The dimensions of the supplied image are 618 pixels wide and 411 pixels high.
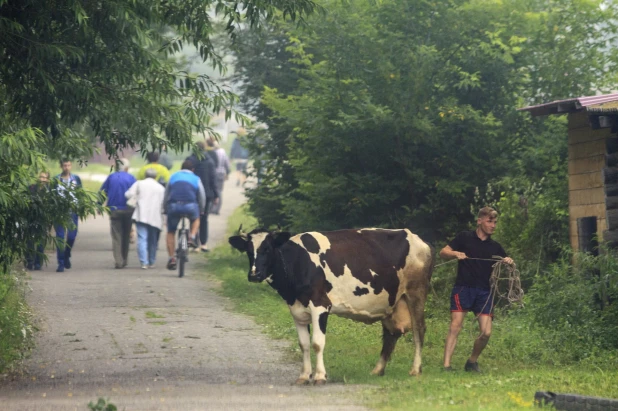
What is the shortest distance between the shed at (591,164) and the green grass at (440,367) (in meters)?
1.72

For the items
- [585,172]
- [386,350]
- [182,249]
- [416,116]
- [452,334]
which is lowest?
[386,350]

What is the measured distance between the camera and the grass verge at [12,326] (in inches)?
533

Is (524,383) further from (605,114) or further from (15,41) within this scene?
(15,41)

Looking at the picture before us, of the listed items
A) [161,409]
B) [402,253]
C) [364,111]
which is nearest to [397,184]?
[364,111]

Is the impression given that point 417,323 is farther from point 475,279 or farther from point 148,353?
point 148,353

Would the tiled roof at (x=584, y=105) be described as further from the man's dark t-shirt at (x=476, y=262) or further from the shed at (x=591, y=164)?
the man's dark t-shirt at (x=476, y=262)

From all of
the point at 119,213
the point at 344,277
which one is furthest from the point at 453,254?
the point at 119,213

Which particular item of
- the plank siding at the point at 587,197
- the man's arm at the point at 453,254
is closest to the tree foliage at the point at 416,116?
the plank siding at the point at 587,197

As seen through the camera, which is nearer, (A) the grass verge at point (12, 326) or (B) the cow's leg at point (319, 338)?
(B) the cow's leg at point (319, 338)

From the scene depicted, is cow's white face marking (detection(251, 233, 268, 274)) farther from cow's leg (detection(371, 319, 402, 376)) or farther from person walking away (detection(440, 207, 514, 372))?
person walking away (detection(440, 207, 514, 372))

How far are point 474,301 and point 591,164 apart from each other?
179 inches

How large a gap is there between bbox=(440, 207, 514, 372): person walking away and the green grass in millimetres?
337

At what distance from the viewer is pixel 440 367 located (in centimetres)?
1280

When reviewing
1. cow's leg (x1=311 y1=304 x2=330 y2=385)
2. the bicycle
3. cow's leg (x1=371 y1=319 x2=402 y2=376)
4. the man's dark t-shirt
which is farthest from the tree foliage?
cow's leg (x1=311 y1=304 x2=330 y2=385)
